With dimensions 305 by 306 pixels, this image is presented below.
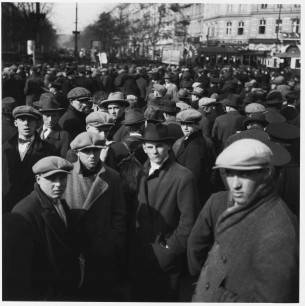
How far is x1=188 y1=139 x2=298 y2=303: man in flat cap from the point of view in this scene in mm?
2588

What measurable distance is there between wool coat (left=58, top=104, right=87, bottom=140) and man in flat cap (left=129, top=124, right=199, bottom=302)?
2790 mm

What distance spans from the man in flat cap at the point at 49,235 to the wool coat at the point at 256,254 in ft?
4.12

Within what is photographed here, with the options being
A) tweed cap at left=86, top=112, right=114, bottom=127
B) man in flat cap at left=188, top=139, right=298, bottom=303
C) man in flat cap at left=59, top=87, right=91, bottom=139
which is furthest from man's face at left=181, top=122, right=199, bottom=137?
man in flat cap at left=188, top=139, right=298, bottom=303

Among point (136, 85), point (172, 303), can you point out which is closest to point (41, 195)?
point (172, 303)

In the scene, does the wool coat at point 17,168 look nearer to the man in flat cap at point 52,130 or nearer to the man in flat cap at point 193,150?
the man in flat cap at point 52,130

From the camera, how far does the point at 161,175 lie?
4082mm

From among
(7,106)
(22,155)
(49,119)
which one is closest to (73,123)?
(49,119)

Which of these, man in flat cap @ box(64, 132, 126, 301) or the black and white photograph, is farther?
man in flat cap @ box(64, 132, 126, 301)

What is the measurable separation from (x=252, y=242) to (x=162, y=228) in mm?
1489

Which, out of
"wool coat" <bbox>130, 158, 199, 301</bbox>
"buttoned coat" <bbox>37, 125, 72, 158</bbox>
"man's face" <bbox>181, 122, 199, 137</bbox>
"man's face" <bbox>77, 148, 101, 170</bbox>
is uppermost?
"man's face" <bbox>181, 122, 199, 137</bbox>

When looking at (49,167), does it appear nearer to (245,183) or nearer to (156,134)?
(156,134)

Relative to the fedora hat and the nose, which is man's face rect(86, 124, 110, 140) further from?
the nose

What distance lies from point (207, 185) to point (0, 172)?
97.9 inches

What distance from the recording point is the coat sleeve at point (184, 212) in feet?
12.9
